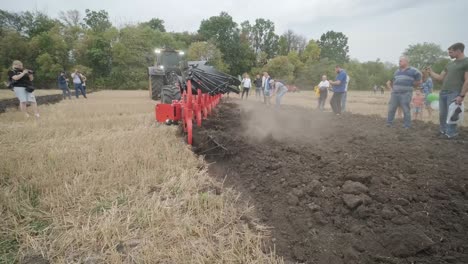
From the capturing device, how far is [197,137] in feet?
14.9

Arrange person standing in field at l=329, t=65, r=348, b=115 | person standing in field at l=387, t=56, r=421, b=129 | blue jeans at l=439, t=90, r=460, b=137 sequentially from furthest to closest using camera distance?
1. person standing in field at l=329, t=65, r=348, b=115
2. person standing in field at l=387, t=56, r=421, b=129
3. blue jeans at l=439, t=90, r=460, b=137

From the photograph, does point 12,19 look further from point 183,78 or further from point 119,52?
point 183,78

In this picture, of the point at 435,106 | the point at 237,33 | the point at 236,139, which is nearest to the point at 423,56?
the point at 237,33

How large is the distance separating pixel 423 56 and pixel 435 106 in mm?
79350

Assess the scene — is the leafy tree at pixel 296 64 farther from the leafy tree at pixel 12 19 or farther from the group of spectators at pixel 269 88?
the leafy tree at pixel 12 19

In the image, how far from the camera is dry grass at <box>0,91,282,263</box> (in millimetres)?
1956

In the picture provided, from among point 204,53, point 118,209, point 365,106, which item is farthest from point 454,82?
point 204,53

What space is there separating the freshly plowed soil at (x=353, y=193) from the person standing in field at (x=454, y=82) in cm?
63

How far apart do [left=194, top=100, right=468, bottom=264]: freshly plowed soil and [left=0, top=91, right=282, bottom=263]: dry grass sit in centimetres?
31

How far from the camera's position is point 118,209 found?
8.02 ft

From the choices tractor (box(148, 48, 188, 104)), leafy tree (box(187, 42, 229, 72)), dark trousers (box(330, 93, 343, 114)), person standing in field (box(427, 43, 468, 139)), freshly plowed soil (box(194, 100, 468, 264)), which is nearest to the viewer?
freshly plowed soil (box(194, 100, 468, 264))

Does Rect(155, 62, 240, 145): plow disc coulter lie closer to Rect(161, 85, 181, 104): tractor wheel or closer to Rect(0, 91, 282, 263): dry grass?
Rect(0, 91, 282, 263): dry grass

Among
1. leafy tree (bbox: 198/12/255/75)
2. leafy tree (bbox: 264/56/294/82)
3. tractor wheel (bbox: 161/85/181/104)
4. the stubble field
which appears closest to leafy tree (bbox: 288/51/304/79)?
leafy tree (bbox: 264/56/294/82)

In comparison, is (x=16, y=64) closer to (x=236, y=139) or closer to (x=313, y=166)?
(x=236, y=139)
